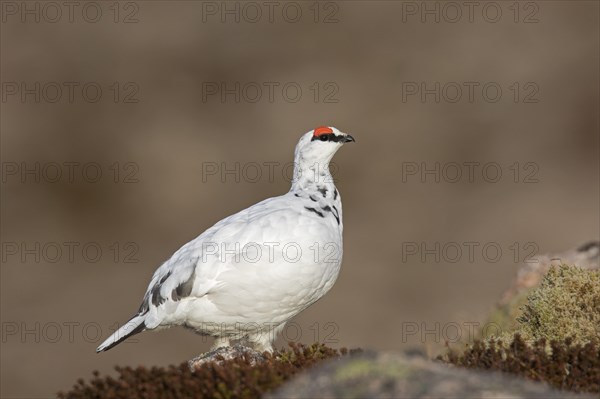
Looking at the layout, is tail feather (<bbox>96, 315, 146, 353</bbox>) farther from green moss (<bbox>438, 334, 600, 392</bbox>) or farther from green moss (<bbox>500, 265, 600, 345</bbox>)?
green moss (<bbox>500, 265, 600, 345</bbox>)

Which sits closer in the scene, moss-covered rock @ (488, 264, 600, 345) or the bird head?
moss-covered rock @ (488, 264, 600, 345)

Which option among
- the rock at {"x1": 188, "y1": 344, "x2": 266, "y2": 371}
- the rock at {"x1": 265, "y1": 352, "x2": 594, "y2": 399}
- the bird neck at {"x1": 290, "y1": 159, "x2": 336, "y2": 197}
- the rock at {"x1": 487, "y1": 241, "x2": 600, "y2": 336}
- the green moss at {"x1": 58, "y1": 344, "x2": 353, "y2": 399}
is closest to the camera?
the rock at {"x1": 265, "y1": 352, "x2": 594, "y2": 399}

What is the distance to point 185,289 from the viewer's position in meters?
7.70

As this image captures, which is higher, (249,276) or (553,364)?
(249,276)

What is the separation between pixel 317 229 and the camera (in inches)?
305

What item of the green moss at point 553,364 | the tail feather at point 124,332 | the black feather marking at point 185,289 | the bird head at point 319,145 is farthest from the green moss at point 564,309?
the tail feather at point 124,332

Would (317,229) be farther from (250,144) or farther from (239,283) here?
(250,144)

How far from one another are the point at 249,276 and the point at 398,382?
294 cm

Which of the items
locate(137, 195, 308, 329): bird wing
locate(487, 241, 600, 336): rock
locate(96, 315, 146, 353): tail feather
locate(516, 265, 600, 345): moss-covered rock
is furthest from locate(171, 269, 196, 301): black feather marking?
locate(487, 241, 600, 336): rock

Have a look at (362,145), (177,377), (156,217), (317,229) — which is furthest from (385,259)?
(177,377)

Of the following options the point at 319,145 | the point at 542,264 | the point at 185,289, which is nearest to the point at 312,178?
the point at 319,145

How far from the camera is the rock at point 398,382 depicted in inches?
181

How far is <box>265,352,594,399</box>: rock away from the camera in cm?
461

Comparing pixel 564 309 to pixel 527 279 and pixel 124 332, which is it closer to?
pixel 527 279
